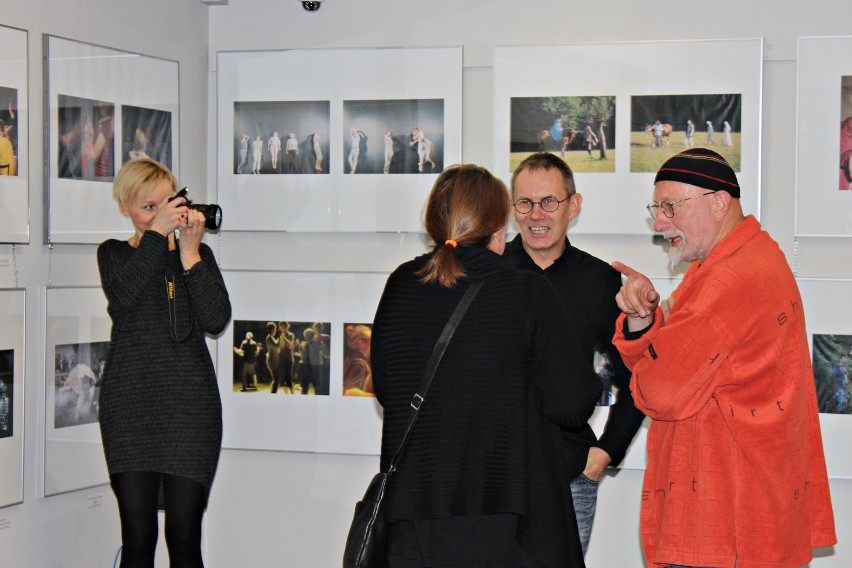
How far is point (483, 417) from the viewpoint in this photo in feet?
6.72

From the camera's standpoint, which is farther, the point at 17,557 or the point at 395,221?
the point at 395,221

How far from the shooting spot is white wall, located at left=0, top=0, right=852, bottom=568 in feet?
10.5

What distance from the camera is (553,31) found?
363 cm

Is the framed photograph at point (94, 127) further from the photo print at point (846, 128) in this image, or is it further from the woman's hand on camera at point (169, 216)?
the photo print at point (846, 128)

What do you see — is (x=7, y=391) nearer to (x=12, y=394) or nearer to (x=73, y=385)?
(x=12, y=394)

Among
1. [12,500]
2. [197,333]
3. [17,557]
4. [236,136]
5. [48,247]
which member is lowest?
[17,557]

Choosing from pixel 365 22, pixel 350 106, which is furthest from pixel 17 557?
pixel 365 22

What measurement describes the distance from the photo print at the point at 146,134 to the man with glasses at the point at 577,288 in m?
1.53

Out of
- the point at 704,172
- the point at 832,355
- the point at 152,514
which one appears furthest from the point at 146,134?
the point at 832,355

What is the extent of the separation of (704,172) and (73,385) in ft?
7.48

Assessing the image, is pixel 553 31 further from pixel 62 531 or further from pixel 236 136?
pixel 62 531

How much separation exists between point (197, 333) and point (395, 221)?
104 centimetres

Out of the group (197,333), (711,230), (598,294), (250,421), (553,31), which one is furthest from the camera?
(250,421)

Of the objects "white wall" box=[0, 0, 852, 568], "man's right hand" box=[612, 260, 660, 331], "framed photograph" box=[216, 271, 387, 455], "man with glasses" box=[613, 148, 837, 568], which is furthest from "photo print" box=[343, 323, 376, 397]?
"man with glasses" box=[613, 148, 837, 568]
